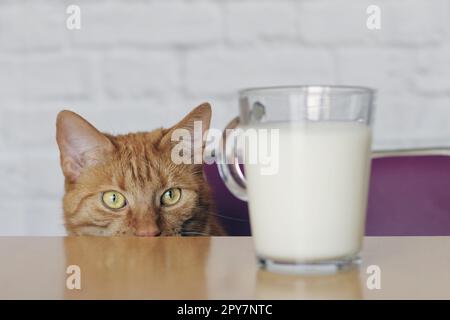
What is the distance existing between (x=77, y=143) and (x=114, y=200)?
0.10 metres

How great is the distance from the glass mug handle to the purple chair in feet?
1.54

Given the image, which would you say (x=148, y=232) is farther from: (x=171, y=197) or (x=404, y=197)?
(x=404, y=197)

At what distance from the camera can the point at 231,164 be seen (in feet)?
1.79

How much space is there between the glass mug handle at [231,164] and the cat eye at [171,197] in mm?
264

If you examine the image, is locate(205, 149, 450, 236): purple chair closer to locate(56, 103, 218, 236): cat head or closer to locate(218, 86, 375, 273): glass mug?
locate(56, 103, 218, 236): cat head

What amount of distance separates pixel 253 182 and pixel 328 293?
11cm

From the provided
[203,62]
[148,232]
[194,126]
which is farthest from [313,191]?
[203,62]

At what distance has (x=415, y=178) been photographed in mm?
1033

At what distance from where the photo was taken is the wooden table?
1.48ft

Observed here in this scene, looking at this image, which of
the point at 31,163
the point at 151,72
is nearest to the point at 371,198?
the point at 151,72

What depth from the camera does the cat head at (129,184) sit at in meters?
0.79

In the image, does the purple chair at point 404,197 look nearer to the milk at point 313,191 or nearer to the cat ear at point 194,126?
the cat ear at point 194,126

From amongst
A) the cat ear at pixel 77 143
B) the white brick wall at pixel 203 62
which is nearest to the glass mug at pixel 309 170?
the cat ear at pixel 77 143

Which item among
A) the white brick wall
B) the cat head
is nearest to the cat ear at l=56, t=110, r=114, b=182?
the cat head
